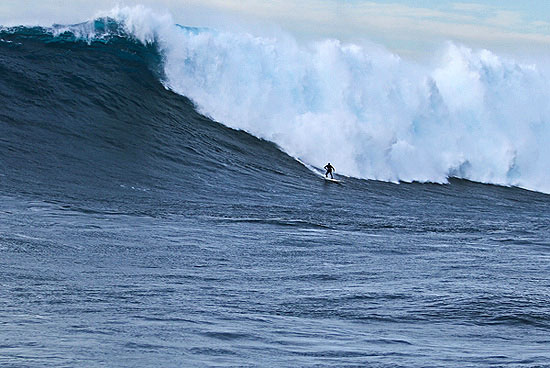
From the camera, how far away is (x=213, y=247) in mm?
14367

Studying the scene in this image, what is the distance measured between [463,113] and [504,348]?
23574 millimetres

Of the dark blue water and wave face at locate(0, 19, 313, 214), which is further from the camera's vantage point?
wave face at locate(0, 19, 313, 214)

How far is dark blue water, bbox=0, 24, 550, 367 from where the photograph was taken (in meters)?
9.31

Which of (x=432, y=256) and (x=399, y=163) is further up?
(x=399, y=163)

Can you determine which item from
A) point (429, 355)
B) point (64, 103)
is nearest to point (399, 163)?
point (64, 103)

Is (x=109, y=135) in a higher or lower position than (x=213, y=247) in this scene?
higher

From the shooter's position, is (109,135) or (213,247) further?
(109,135)

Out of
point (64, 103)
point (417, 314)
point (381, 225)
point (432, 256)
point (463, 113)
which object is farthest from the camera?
point (463, 113)

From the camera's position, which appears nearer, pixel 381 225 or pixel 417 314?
pixel 417 314

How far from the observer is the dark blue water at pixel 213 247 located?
931 centimetres

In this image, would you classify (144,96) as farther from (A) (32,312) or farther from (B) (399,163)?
(A) (32,312)

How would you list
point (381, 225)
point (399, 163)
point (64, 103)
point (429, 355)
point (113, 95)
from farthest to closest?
point (399, 163)
point (113, 95)
point (64, 103)
point (381, 225)
point (429, 355)

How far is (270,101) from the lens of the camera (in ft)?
96.9

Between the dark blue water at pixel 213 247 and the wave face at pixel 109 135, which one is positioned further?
the wave face at pixel 109 135
